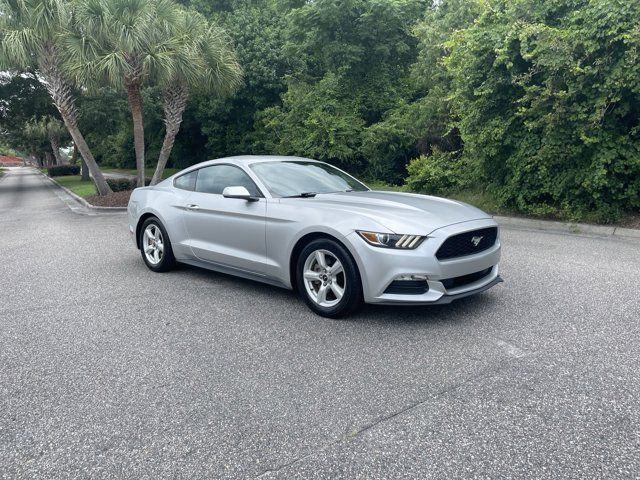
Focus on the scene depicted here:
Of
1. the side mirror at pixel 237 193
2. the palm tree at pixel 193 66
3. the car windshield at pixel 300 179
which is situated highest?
the palm tree at pixel 193 66

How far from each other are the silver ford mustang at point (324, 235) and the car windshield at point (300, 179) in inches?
0.5

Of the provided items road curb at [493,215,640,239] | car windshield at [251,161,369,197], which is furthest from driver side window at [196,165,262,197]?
road curb at [493,215,640,239]

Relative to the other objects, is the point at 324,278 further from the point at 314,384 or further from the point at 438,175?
the point at 438,175

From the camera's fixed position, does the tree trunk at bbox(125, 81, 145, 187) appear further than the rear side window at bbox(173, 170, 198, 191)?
Yes

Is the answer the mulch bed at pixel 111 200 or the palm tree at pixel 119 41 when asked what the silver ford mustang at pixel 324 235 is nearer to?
the palm tree at pixel 119 41

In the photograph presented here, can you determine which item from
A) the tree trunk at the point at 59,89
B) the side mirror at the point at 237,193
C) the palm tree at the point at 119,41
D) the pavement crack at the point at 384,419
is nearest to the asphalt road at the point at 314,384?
the pavement crack at the point at 384,419

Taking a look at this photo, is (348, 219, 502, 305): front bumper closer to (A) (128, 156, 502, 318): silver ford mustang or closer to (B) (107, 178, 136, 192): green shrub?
(A) (128, 156, 502, 318): silver ford mustang

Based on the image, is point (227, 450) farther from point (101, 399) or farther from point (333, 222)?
point (333, 222)

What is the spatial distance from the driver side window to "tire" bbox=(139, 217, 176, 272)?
0.82 meters

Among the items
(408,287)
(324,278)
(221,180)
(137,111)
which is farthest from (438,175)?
(137,111)

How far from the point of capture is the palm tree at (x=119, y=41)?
13.8m

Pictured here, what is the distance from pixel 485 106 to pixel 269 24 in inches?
717

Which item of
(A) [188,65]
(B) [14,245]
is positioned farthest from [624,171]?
(A) [188,65]

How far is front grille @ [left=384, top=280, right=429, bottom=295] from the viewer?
4.00 m
